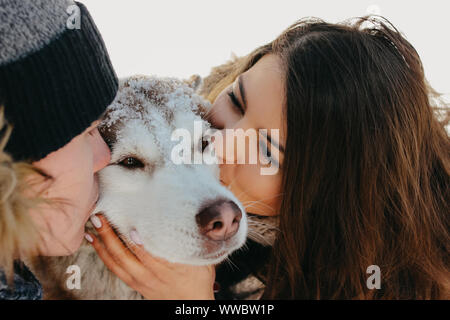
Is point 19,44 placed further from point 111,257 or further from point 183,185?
point 111,257

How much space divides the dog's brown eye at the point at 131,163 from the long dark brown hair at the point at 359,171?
0.76m

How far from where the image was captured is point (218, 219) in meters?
1.52

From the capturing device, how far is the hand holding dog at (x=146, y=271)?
5.99 feet

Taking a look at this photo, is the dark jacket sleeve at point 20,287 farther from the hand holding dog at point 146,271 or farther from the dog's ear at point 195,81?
the dog's ear at point 195,81

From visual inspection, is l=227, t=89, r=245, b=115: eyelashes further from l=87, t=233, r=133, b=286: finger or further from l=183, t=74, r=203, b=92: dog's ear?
l=87, t=233, r=133, b=286: finger

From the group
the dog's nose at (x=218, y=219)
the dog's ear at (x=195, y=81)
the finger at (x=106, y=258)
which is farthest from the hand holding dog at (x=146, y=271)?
the dog's ear at (x=195, y=81)

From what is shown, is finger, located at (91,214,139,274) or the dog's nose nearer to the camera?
the dog's nose

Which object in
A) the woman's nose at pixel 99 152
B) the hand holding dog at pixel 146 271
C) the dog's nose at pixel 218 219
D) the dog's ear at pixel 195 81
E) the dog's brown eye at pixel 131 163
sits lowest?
the hand holding dog at pixel 146 271

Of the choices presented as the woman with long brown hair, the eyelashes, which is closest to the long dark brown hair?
the woman with long brown hair

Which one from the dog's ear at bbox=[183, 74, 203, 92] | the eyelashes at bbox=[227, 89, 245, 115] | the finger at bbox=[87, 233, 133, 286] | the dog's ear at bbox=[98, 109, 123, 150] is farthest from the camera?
the dog's ear at bbox=[183, 74, 203, 92]

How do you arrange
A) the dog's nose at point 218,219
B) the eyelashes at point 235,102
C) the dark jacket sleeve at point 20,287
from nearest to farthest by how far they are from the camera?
the dark jacket sleeve at point 20,287 → the dog's nose at point 218,219 → the eyelashes at point 235,102

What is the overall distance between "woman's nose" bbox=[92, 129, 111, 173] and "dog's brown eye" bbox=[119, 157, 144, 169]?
8 cm

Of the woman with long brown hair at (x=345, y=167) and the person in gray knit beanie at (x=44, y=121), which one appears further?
the woman with long brown hair at (x=345, y=167)

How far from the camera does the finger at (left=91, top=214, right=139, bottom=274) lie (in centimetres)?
180
